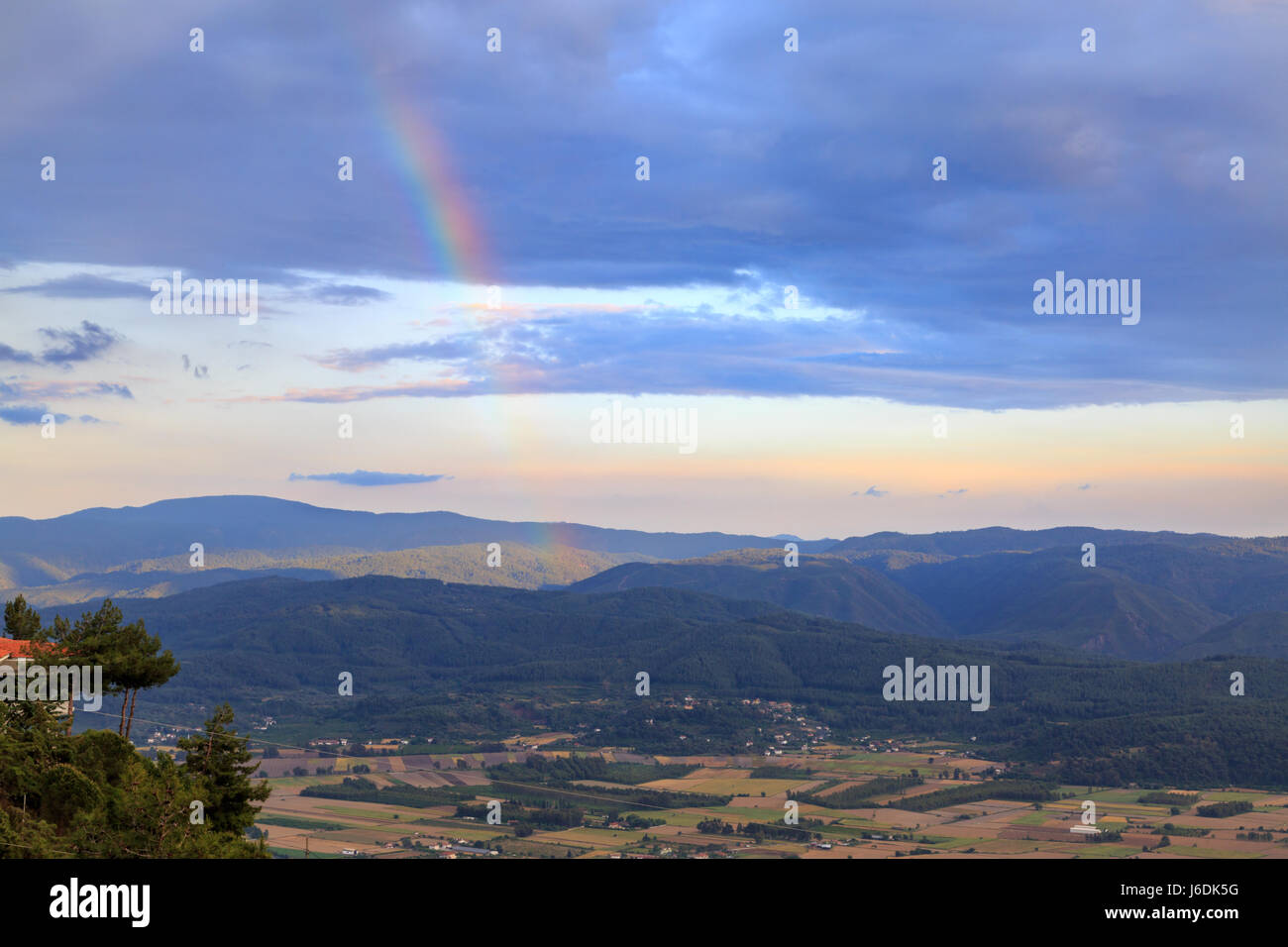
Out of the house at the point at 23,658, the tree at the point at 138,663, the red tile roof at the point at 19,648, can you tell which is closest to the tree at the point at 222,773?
the tree at the point at 138,663

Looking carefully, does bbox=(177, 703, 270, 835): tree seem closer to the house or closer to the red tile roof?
the house

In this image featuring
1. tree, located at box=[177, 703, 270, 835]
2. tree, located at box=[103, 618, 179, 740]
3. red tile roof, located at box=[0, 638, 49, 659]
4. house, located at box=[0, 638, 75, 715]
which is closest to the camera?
tree, located at box=[177, 703, 270, 835]

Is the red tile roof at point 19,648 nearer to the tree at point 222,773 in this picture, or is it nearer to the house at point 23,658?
the house at point 23,658

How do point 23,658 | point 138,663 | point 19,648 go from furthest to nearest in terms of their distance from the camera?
point 19,648
point 23,658
point 138,663

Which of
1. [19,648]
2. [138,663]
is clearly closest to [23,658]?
[19,648]

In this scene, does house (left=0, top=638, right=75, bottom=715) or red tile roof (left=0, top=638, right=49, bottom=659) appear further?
red tile roof (left=0, top=638, right=49, bottom=659)

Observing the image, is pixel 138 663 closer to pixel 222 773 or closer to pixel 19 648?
pixel 222 773

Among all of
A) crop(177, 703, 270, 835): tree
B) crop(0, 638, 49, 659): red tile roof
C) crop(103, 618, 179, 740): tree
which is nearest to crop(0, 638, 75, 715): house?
crop(0, 638, 49, 659): red tile roof
